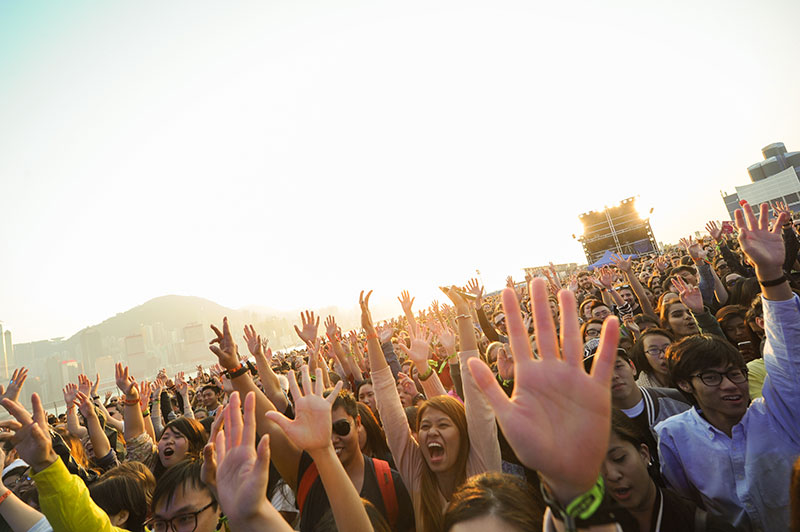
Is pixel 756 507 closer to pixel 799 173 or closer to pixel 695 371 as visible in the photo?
pixel 695 371

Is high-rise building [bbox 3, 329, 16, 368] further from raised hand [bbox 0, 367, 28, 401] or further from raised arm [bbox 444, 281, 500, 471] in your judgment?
raised arm [bbox 444, 281, 500, 471]

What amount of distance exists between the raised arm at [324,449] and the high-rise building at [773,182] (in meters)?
105

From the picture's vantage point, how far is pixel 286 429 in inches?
68.9

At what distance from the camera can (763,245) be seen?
84.6 inches

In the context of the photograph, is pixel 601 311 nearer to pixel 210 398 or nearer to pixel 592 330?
pixel 592 330

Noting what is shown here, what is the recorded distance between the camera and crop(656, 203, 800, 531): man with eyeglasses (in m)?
1.85

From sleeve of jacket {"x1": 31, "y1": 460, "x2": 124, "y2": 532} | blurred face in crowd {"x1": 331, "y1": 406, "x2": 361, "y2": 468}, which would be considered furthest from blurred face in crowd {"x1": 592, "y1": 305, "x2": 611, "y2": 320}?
sleeve of jacket {"x1": 31, "y1": 460, "x2": 124, "y2": 532}

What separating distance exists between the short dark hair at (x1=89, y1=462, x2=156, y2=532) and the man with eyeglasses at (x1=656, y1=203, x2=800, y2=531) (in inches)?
151

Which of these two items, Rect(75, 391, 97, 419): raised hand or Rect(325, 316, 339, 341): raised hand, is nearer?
Rect(75, 391, 97, 419): raised hand

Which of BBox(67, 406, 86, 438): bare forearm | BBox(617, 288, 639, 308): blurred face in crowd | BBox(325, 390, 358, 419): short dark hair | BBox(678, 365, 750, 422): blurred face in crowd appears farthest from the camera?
BBox(617, 288, 639, 308): blurred face in crowd

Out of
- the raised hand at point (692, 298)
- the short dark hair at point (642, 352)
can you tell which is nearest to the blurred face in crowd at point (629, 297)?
the raised hand at point (692, 298)

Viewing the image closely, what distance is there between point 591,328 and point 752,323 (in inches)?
60.8

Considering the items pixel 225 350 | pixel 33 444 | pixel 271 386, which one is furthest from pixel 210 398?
pixel 33 444

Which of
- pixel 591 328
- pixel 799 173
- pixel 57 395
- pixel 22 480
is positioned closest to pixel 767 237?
pixel 591 328
